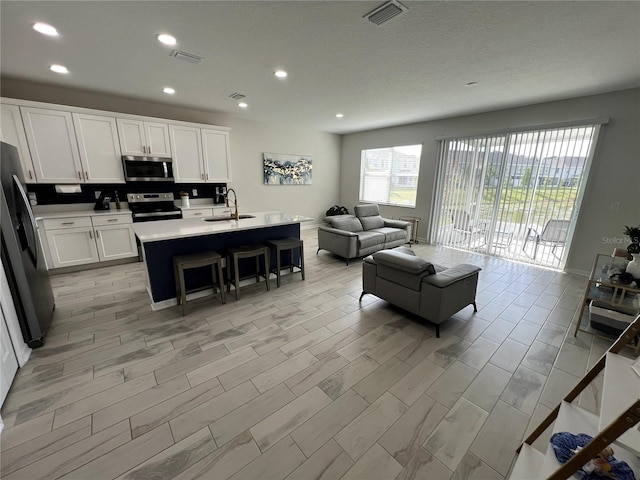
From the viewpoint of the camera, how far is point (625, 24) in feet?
6.75

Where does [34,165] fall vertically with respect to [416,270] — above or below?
above

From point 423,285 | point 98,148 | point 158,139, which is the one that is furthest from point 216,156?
point 423,285

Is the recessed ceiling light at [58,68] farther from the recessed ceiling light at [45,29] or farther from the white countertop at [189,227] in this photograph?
the white countertop at [189,227]

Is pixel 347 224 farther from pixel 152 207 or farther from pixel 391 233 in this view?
pixel 152 207

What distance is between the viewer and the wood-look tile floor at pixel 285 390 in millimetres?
1416

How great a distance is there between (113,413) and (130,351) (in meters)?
0.68

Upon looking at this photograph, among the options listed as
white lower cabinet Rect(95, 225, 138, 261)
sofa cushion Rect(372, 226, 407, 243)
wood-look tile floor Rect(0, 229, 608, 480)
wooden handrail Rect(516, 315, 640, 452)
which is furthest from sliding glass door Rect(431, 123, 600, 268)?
white lower cabinet Rect(95, 225, 138, 261)

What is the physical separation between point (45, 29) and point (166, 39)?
97 centimetres

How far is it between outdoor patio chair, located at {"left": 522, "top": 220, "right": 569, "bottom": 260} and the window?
8.03ft

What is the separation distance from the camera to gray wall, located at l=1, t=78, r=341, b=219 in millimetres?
3930

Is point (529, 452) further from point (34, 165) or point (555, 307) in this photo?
point (34, 165)

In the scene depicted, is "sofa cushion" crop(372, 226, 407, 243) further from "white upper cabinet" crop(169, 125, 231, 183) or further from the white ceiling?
"white upper cabinet" crop(169, 125, 231, 183)

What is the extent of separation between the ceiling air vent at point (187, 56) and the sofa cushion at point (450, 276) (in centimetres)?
334

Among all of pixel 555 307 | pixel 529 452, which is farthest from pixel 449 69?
pixel 529 452
